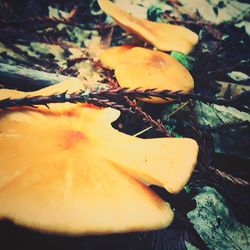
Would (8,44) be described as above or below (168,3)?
below


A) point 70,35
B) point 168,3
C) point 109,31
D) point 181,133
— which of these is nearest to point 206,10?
point 168,3

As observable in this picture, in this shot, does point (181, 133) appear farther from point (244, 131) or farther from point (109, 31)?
point (109, 31)

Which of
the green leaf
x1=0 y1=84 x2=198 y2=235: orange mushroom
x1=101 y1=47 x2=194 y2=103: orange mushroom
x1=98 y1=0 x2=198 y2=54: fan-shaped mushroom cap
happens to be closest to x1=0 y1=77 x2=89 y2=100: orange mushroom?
x1=0 y1=84 x2=198 y2=235: orange mushroom

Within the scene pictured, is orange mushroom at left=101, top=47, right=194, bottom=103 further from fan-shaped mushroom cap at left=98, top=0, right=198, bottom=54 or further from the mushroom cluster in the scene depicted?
fan-shaped mushroom cap at left=98, top=0, right=198, bottom=54

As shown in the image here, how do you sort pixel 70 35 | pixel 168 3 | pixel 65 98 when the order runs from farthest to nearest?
pixel 168 3 → pixel 70 35 → pixel 65 98

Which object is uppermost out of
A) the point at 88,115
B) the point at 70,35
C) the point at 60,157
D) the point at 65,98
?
the point at 65,98

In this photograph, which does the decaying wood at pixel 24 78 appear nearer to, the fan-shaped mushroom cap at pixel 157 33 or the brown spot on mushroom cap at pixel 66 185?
the brown spot on mushroom cap at pixel 66 185

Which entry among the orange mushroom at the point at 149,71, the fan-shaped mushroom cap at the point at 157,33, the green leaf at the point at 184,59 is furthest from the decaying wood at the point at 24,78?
the green leaf at the point at 184,59
